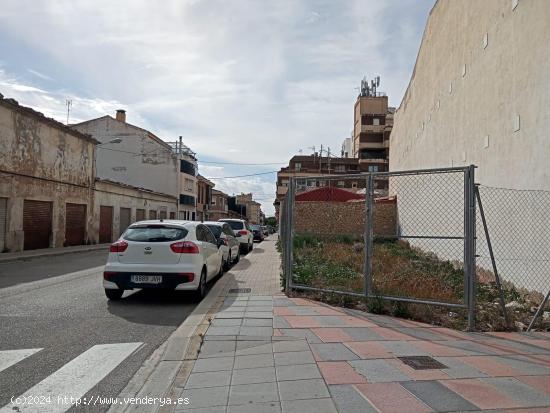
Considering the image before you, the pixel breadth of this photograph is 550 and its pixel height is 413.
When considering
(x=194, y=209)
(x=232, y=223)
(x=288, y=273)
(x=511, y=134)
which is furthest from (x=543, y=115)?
(x=194, y=209)

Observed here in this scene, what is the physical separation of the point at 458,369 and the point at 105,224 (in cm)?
2610

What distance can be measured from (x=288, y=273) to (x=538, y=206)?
4424 mm

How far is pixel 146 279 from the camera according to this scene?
8.06 metres

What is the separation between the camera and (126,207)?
1211 inches

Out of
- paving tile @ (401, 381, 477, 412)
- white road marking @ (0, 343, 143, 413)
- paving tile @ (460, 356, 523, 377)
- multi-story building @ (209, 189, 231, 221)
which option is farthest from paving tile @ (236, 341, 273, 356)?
multi-story building @ (209, 189, 231, 221)

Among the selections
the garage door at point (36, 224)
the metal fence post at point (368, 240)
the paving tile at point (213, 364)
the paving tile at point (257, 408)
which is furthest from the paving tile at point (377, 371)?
the garage door at point (36, 224)

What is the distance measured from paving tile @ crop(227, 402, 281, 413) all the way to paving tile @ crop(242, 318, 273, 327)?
2.55 metres

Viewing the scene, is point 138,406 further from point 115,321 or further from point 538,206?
point 538,206

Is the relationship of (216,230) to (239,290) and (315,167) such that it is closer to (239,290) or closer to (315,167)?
(239,290)

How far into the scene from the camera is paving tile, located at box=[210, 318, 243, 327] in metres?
6.20

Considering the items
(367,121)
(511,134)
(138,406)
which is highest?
(367,121)

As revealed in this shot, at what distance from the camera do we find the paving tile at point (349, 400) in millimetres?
3473

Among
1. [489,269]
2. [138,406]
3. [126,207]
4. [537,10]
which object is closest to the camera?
[138,406]

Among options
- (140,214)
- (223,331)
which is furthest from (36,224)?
(223,331)
